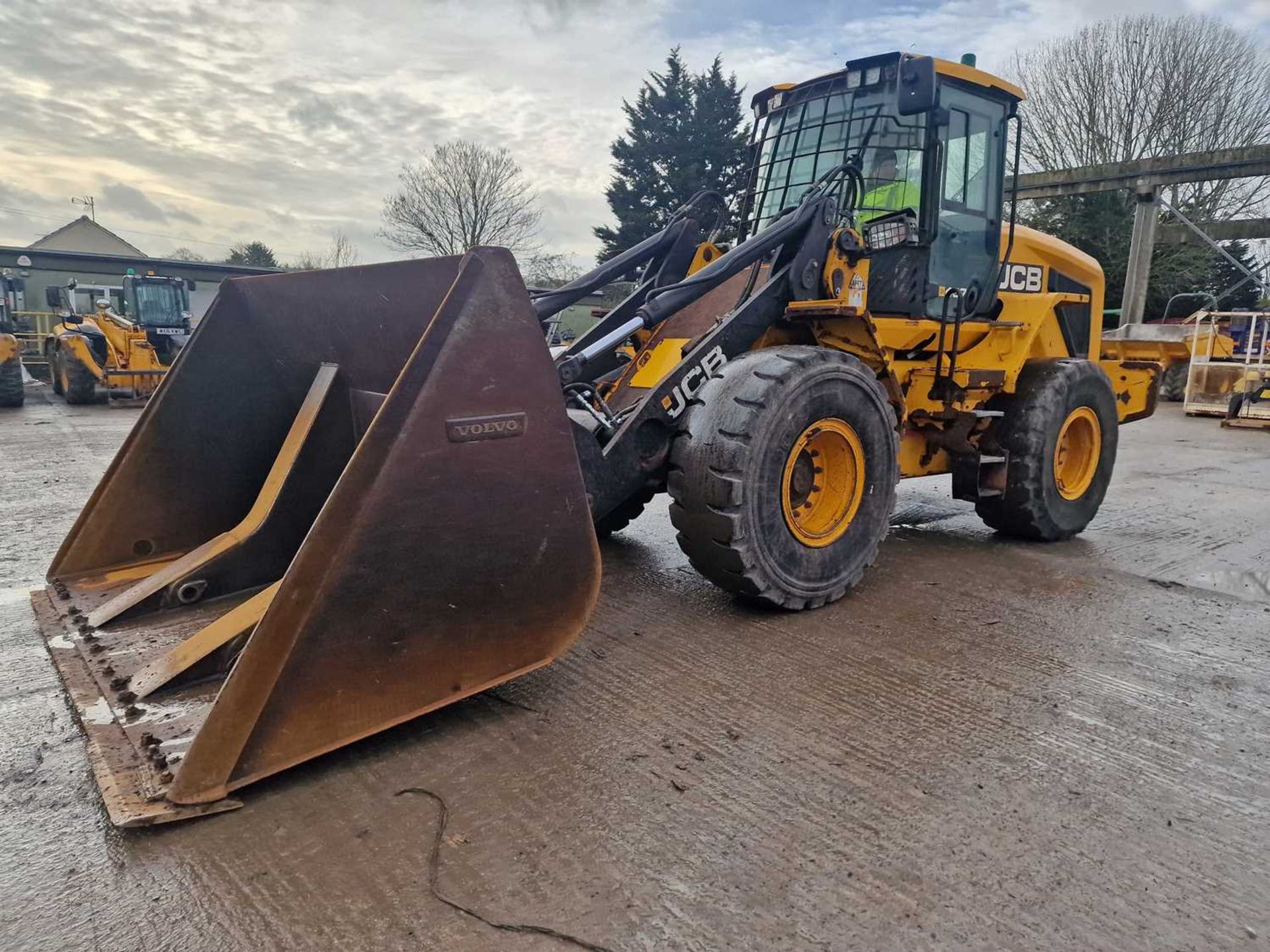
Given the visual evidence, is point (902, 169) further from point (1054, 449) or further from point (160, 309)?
point (160, 309)

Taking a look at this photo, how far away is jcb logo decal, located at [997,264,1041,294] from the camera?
5.16 meters

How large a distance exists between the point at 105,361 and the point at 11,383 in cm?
172

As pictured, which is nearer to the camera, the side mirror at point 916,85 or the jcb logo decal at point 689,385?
the jcb logo decal at point 689,385

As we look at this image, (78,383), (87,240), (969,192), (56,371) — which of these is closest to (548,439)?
(969,192)

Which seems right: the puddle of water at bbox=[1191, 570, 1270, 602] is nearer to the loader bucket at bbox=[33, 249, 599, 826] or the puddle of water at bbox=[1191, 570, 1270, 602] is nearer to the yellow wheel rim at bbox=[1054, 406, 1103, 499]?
the yellow wheel rim at bbox=[1054, 406, 1103, 499]

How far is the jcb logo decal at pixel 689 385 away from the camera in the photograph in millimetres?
3482

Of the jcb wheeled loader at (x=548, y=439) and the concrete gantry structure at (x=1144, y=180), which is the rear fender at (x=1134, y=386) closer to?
the jcb wheeled loader at (x=548, y=439)

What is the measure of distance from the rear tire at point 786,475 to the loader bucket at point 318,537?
32.3 inches

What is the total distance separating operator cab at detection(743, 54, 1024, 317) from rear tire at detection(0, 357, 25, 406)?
13426 mm

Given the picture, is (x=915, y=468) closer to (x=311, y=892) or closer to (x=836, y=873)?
(x=836, y=873)

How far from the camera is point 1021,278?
Result: 17.4ft

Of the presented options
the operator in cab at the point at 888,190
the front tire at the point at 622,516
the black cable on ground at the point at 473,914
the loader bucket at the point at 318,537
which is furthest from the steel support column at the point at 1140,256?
the black cable on ground at the point at 473,914

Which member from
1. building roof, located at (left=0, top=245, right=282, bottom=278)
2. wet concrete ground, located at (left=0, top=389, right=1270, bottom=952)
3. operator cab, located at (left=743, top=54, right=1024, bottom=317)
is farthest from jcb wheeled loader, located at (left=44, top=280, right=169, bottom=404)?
building roof, located at (left=0, top=245, right=282, bottom=278)

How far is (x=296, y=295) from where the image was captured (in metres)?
3.38
